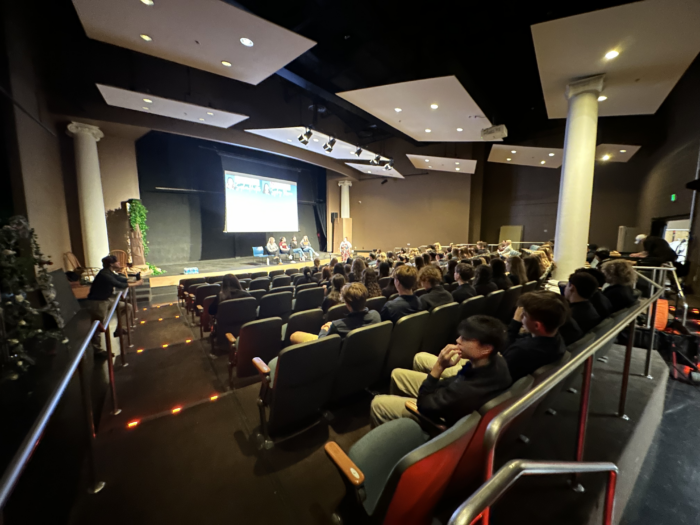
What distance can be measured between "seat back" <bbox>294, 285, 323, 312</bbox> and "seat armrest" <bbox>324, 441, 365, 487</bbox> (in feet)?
9.53

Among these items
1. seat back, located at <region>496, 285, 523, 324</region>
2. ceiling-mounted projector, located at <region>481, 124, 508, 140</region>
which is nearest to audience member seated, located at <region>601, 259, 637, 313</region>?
seat back, located at <region>496, 285, 523, 324</region>

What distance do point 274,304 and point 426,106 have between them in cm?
547

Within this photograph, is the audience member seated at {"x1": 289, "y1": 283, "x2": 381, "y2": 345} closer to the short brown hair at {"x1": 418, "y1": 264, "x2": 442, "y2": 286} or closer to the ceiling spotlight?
the short brown hair at {"x1": 418, "y1": 264, "x2": 442, "y2": 286}

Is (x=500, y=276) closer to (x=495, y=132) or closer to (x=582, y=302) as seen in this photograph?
(x=582, y=302)

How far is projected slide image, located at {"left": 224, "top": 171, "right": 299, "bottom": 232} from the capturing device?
441 inches

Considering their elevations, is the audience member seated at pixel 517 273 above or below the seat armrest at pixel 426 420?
above

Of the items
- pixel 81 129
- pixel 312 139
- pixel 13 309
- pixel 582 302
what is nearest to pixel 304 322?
pixel 582 302

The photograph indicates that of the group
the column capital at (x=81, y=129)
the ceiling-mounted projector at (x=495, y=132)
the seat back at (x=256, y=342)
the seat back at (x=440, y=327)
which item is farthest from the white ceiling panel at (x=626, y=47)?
the column capital at (x=81, y=129)

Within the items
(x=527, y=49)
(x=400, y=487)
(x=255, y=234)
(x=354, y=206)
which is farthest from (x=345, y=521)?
(x=354, y=206)

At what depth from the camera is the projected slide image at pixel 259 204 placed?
11.2m

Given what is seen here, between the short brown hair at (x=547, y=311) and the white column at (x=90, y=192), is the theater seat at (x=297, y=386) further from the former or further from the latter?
the white column at (x=90, y=192)

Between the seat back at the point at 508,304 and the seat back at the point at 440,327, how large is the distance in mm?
981

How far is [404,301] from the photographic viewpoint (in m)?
2.79

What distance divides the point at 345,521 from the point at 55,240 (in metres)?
8.18
